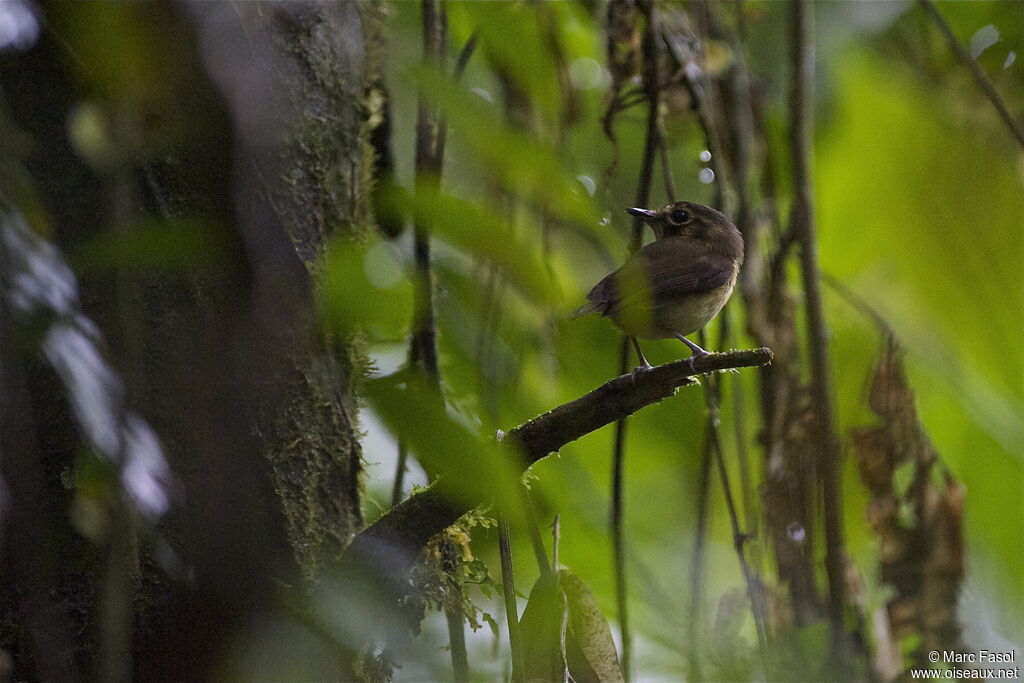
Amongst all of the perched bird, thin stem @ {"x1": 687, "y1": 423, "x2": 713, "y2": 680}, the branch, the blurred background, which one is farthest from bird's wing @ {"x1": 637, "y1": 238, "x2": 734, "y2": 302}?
the branch

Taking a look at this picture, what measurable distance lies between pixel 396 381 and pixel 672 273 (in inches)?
46.4

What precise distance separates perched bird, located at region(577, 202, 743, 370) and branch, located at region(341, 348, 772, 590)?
0.18 meters

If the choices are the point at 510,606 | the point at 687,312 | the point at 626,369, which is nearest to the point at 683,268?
the point at 687,312

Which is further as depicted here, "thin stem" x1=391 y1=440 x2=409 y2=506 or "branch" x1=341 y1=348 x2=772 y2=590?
"thin stem" x1=391 y1=440 x2=409 y2=506

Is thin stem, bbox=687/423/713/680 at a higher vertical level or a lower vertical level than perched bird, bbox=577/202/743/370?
lower

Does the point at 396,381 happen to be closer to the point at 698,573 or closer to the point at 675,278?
the point at 675,278

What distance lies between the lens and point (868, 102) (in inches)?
136

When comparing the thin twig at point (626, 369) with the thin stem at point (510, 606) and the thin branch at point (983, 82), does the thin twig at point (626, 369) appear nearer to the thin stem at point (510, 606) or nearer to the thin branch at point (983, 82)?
the thin stem at point (510, 606)

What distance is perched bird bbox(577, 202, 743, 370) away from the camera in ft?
5.97

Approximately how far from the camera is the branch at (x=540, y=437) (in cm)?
143

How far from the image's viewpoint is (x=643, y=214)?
240 cm

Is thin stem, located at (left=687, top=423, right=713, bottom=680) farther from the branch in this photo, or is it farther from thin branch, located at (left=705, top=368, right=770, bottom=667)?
the branch

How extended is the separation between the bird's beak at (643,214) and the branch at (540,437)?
81 cm

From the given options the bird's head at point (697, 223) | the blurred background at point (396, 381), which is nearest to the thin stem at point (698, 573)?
the blurred background at point (396, 381)
